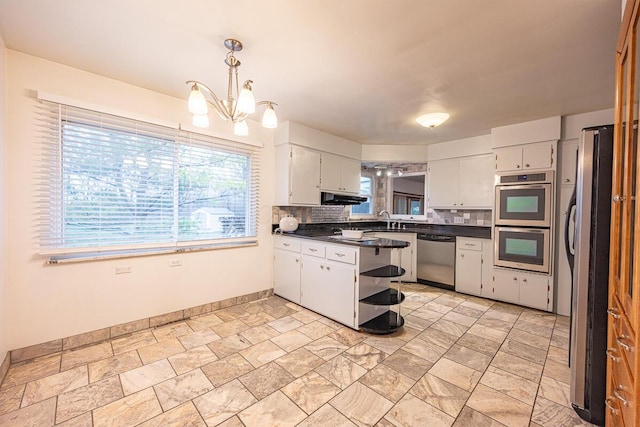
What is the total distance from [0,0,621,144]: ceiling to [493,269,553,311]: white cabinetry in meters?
2.09

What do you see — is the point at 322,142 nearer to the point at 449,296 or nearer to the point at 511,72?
the point at 511,72

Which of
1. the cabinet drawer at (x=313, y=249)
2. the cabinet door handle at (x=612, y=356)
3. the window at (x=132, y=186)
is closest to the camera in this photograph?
the cabinet door handle at (x=612, y=356)

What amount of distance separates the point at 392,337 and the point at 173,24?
3134 millimetres

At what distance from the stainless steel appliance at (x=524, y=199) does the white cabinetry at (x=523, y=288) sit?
2.23 ft

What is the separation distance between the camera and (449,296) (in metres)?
3.99

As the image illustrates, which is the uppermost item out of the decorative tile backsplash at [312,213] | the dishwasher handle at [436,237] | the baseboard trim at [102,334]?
the decorative tile backsplash at [312,213]

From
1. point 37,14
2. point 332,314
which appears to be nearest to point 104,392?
point 332,314

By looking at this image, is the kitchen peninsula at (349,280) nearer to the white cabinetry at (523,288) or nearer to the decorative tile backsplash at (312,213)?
the decorative tile backsplash at (312,213)

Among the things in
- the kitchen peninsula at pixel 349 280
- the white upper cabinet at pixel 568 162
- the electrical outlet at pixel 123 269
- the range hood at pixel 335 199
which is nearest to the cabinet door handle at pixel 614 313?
the kitchen peninsula at pixel 349 280

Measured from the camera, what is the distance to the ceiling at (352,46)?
159cm

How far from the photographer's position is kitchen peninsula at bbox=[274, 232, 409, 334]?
9.09 feet

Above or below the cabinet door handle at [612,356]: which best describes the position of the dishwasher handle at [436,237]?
above

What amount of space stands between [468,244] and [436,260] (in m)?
0.56

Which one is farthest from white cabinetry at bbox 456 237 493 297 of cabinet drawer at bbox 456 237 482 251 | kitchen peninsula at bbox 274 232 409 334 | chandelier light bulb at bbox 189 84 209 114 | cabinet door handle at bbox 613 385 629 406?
chandelier light bulb at bbox 189 84 209 114
